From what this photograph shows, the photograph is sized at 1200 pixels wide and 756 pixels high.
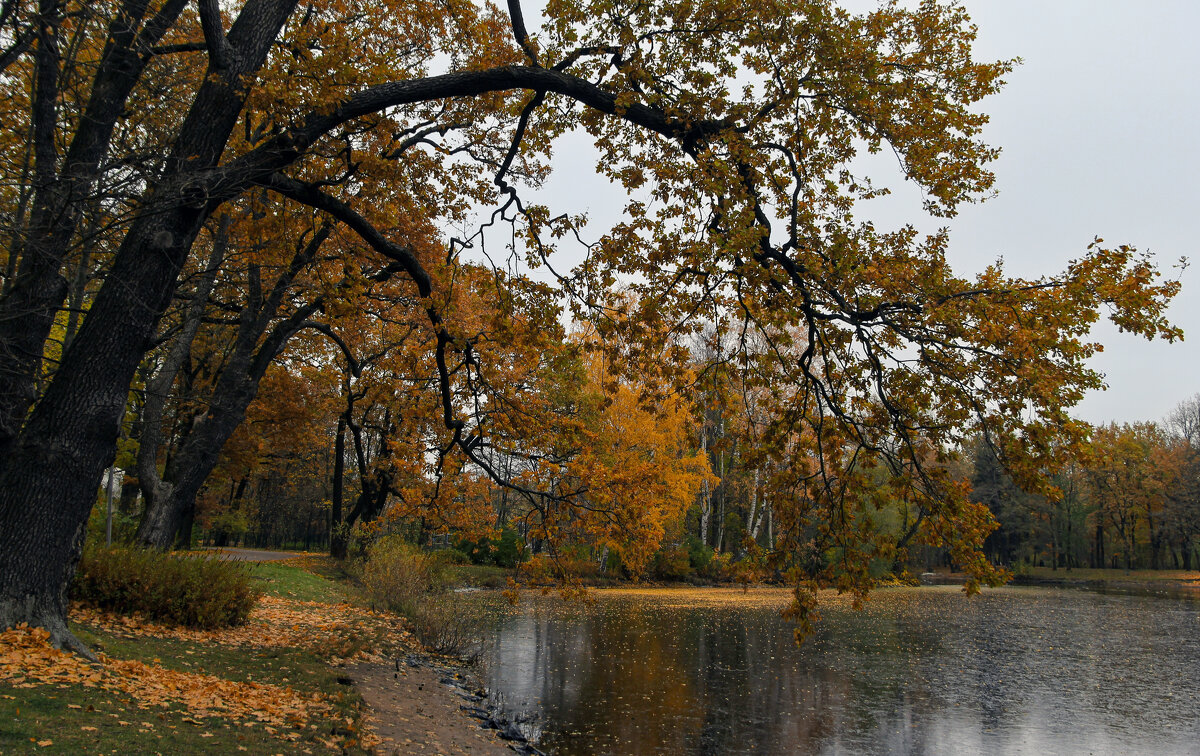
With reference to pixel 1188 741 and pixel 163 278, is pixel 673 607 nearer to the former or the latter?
pixel 1188 741

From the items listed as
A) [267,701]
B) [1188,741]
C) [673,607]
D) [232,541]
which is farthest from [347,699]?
[232,541]

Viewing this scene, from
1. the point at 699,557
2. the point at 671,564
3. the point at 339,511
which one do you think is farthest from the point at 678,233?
the point at 699,557

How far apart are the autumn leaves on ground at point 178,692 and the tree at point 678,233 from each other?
86cm

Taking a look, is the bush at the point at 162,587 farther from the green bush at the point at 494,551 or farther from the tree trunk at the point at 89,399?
the green bush at the point at 494,551

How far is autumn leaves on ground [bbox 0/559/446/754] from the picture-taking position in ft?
15.7

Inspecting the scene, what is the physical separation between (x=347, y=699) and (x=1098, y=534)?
66802 mm

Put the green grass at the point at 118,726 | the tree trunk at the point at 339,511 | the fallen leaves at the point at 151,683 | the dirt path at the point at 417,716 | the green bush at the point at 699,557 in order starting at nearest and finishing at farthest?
the green grass at the point at 118,726, the fallen leaves at the point at 151,683, the dirt path at the point at 417,716, the tree trunk at the point at 339,511, the green bush at the point at 699,557

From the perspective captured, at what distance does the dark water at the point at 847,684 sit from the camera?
983 cm

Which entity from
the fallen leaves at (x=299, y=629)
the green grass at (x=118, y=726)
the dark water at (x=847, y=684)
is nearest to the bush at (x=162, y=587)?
the fallen leaves at (x=299, y=629)

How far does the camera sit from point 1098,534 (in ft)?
190

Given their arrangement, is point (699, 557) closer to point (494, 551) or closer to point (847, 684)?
point (494, 551)

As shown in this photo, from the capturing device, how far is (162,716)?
5.44m

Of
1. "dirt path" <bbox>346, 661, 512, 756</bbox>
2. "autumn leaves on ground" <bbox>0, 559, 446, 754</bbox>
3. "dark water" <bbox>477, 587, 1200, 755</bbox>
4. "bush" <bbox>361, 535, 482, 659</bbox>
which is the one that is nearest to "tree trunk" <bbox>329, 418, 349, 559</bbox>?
"dark water" <bbox>477, 587, 1200, 755</bbox>

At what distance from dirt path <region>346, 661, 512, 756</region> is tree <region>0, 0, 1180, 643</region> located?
320 centimetres
